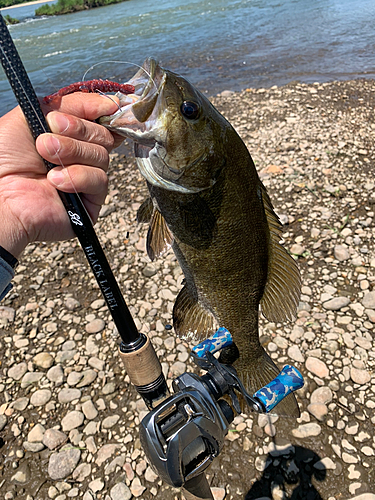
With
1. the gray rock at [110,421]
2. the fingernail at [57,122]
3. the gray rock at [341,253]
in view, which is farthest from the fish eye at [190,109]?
the gray rock at [341,253]

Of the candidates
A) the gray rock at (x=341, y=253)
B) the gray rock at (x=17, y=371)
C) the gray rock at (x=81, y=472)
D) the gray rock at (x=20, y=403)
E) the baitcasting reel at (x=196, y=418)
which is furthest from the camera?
the gray rock at (x=341, y=253)

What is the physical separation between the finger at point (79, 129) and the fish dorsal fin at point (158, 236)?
16.9 inches

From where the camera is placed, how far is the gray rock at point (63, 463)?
2.87 metres

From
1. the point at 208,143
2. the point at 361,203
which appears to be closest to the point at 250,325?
the point at 208,143

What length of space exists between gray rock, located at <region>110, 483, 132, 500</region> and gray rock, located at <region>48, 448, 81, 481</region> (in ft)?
1.28

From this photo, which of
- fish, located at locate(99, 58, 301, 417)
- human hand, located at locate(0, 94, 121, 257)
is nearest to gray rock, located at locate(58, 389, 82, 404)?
fish, located at locate(99, 58, 301, 417)

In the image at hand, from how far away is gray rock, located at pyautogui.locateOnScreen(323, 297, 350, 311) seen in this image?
12.2ft

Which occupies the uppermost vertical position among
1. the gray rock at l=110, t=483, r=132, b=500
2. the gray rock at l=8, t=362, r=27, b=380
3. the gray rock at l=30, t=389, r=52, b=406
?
the gray rock at l=8, t=362, r=27, b=380

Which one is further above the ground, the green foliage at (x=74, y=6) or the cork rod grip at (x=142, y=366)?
the green foliage at (x=74, y=6)

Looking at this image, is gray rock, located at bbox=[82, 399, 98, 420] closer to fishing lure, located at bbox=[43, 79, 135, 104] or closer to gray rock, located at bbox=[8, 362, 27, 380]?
gray rock, located at bbox=[8, 362, 27, 380]

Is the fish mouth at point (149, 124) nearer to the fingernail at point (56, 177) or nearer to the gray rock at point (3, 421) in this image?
the fingernail at point (56, 177)

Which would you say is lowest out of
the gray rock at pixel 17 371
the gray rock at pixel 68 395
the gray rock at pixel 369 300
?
the gray rock at pixel 369 300

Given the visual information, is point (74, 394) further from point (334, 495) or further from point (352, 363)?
point (352, 363)

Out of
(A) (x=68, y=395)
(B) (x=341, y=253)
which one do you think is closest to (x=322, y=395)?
(B) (x=341, y=253)
